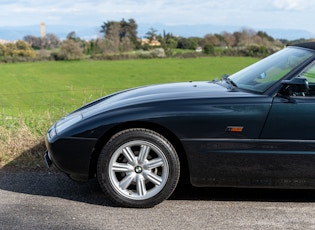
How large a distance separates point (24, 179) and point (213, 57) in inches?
2841

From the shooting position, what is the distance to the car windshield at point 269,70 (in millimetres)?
4078

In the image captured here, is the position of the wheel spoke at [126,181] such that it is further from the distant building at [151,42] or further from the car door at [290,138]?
the distant building at [151,42]

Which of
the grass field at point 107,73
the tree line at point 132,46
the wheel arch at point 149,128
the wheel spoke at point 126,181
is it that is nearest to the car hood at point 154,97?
the wheel arch at point 149,128

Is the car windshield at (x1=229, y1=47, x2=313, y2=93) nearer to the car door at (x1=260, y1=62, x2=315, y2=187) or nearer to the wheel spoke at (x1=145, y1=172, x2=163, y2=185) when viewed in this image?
the car door at (x1=260, y1=62, x2=315, y2=187)

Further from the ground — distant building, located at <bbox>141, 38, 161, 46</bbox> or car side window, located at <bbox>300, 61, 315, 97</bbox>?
distant building, located at <bbox>141, 38, 161, 46</bbox>

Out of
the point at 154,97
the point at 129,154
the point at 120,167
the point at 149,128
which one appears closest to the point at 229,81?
the point at 154,97

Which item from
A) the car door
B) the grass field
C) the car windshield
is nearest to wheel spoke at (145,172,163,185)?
the car door

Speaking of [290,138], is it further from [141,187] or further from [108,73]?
[108,73]

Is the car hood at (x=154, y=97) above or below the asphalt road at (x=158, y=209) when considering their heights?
above

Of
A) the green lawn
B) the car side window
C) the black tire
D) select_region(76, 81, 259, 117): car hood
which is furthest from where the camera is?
the green lawn

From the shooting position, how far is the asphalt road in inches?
140

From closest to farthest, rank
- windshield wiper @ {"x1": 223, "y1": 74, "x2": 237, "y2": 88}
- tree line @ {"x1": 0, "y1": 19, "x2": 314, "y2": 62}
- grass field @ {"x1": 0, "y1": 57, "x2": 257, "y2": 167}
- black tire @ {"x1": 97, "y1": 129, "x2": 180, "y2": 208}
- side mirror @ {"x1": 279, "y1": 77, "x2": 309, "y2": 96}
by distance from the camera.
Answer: side mirror @ {"x1": 279, "y1": 77, "x2": 309, "y2": 96} → black tire @ {"x1": 97, "y1": 129, "x2": 180, "y2": 208} → windshield wiper @ {"x1": 223, "y1": 74, "x2": 237, "y2": 88} → grass field @ {"x1": 0, "y1": 57, "x2": 257, "y2": 167} → tree line @ {"x1": 0, "y1": 19, "x2": 314, "y2": 62}

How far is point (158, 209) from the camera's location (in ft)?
12.9

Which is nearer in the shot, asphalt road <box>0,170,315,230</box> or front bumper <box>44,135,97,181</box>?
asphalt road <box>0,170,315,230</box>
